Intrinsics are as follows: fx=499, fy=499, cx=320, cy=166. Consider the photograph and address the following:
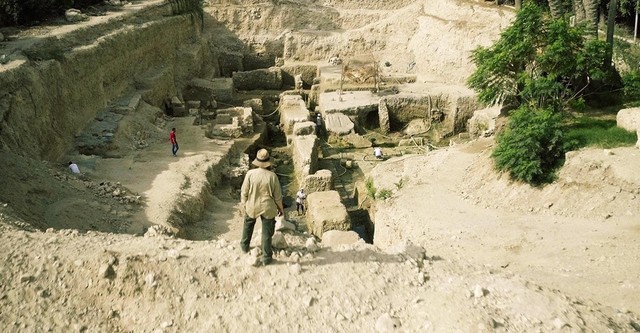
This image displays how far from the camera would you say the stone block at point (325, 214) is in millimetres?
11539

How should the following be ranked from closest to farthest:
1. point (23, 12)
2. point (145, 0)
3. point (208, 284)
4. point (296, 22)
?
point (208, 284), point (23, 12), point (145, 0), point (296, 22)

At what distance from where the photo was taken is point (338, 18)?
27.6 meters

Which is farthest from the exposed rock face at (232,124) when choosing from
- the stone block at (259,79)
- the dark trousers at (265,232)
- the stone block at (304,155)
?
the dark trousers at (265,232)

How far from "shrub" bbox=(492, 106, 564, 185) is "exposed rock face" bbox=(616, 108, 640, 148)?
76.7 inches

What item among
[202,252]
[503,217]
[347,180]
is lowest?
[347,180]

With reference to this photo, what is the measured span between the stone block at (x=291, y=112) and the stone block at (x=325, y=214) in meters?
6.14

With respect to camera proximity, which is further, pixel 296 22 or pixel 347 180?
pixel 296 22

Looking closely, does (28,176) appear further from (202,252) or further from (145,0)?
(145,0)

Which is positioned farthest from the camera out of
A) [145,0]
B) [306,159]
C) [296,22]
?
[296,22]

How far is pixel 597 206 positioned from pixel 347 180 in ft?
25.1

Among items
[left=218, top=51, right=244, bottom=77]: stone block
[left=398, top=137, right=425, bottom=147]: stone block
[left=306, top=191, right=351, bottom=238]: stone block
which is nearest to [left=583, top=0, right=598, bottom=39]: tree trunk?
[left=398, top=137, right=425, bottom=147]: stone block

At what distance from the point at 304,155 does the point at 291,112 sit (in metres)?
4.76

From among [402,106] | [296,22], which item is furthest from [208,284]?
[296,22]

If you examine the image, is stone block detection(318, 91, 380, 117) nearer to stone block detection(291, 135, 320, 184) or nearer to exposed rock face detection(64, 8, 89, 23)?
stone block detection(291, 135, 320, 184)
